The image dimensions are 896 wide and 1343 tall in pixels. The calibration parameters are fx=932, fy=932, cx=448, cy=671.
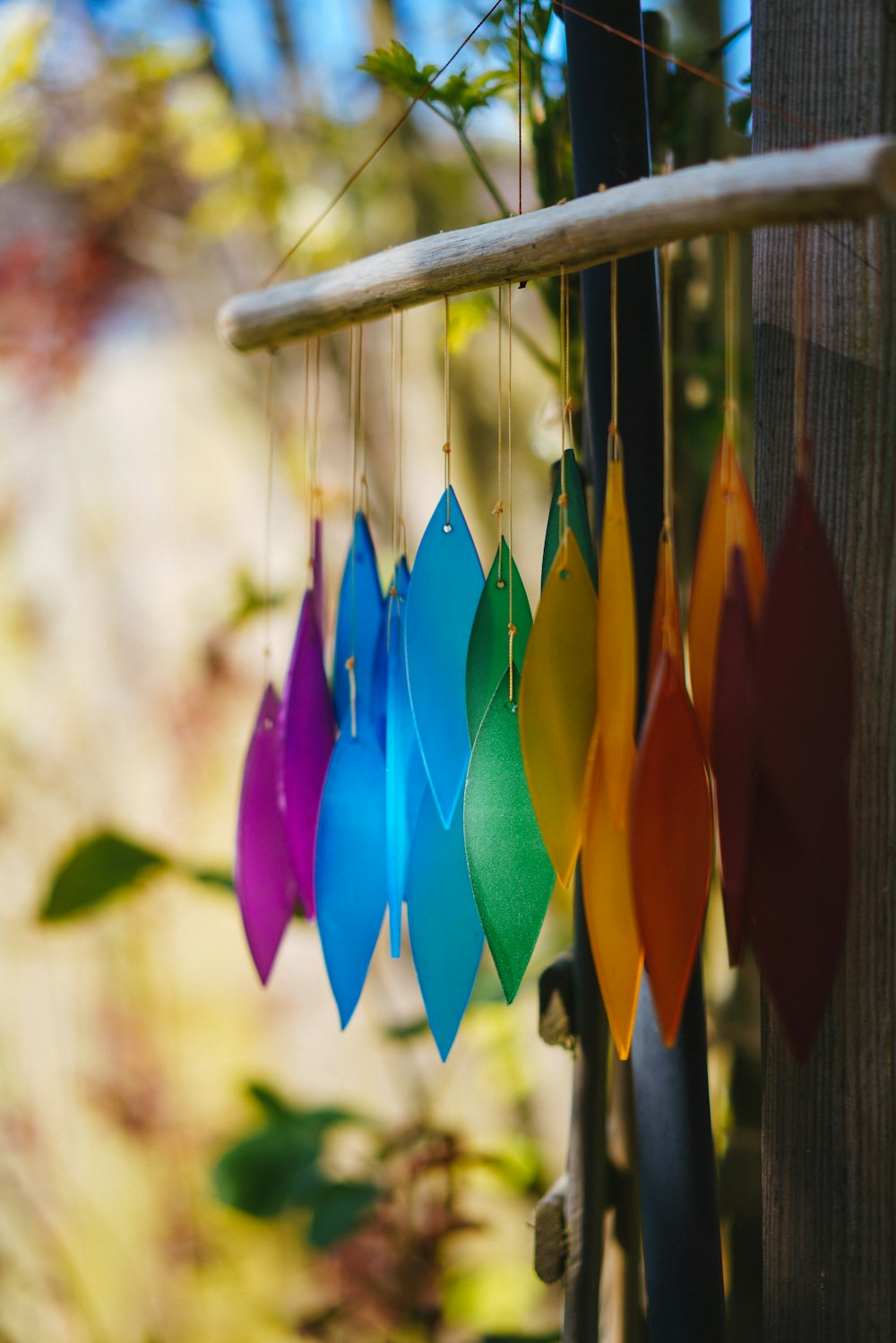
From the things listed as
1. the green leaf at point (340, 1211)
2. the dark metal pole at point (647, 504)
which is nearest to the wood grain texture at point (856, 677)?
the dark metal pole at point (647, 504)

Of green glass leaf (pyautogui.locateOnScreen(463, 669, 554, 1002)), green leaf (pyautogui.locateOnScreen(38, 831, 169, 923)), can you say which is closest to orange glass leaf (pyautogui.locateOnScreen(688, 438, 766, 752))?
green glass leaf (pyautogui.locateOnScreen(463, 669, 554, 1002))

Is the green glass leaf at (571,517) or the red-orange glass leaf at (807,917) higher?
the green glass leaf at (571,517)

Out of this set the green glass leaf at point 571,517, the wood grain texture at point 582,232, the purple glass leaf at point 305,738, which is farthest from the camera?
the purple glass leaf at point 305,738

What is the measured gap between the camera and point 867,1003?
53 cm

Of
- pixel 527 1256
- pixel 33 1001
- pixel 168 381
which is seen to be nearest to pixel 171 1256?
pixel 33 1001

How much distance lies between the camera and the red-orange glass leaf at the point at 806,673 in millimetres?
402

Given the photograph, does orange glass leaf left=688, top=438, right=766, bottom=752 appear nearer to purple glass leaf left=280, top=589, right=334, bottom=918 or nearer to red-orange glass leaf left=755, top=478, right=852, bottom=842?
red-orange glass leaf left=755, top=478, right=852, bottom=842

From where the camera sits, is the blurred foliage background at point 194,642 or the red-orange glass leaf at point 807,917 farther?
the blurred foliage background at point 194,642

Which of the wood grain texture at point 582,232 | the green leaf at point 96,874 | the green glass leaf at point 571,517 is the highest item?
the wood grain texture at point 582,232

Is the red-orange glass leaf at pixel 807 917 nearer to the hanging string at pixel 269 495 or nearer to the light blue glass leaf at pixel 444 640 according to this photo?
the light blue glass leaf at pixel 444 640

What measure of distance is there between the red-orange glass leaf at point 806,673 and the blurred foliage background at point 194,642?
991 mm

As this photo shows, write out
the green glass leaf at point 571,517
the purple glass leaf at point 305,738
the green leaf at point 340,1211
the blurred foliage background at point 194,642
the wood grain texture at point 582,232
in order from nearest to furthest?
the wood grain texture at point 582,232
the green glass leaf at point 571,517
the purple glass leaf at point 305,738
the green leaf at point 340,1211
the blurred foliage background at point 194,642

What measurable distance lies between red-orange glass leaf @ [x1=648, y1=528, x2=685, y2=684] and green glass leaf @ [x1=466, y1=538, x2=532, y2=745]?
0.08 meters

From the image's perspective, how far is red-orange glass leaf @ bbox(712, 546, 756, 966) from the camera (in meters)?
0.41
